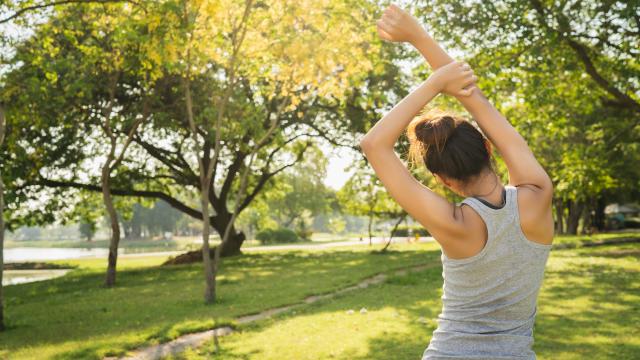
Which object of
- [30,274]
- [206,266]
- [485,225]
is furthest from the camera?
[30,274]

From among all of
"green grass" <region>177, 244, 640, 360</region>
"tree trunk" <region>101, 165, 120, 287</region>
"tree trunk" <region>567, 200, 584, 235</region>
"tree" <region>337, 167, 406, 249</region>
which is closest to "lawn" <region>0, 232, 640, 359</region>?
"green grass" <region>177, 244, 640, 360</region>

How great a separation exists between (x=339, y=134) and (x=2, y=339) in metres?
21.5

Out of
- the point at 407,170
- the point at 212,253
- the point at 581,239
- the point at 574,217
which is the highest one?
the point at 407,170

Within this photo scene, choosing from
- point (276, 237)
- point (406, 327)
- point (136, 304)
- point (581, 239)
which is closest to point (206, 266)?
point (136, 304)

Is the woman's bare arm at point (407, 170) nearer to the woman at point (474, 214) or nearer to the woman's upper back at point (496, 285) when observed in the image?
the woman at point (474, 214)

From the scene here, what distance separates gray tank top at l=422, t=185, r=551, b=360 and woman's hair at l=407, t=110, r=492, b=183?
11 centimetres

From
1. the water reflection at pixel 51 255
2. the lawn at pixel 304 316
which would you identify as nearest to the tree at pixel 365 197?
the lawn at pixel 304 316

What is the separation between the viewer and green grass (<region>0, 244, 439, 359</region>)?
9.41m

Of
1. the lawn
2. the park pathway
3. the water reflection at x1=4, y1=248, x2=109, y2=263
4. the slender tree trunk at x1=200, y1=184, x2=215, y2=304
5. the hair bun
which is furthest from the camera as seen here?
the water reflection at x1=4, y1=248, x2=109, y2=263

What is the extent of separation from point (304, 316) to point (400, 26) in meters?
9.42

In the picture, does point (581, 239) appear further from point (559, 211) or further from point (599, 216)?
point (599, 216)

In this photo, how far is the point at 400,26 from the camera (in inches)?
79.9

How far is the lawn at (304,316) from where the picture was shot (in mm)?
8109

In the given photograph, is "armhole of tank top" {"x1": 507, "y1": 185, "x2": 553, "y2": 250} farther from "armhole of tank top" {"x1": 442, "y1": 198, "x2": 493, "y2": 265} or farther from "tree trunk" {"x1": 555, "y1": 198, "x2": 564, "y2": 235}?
"tree trunk" {"x1": 555, "y1": 198, "x2": 564, "y2": 235}
